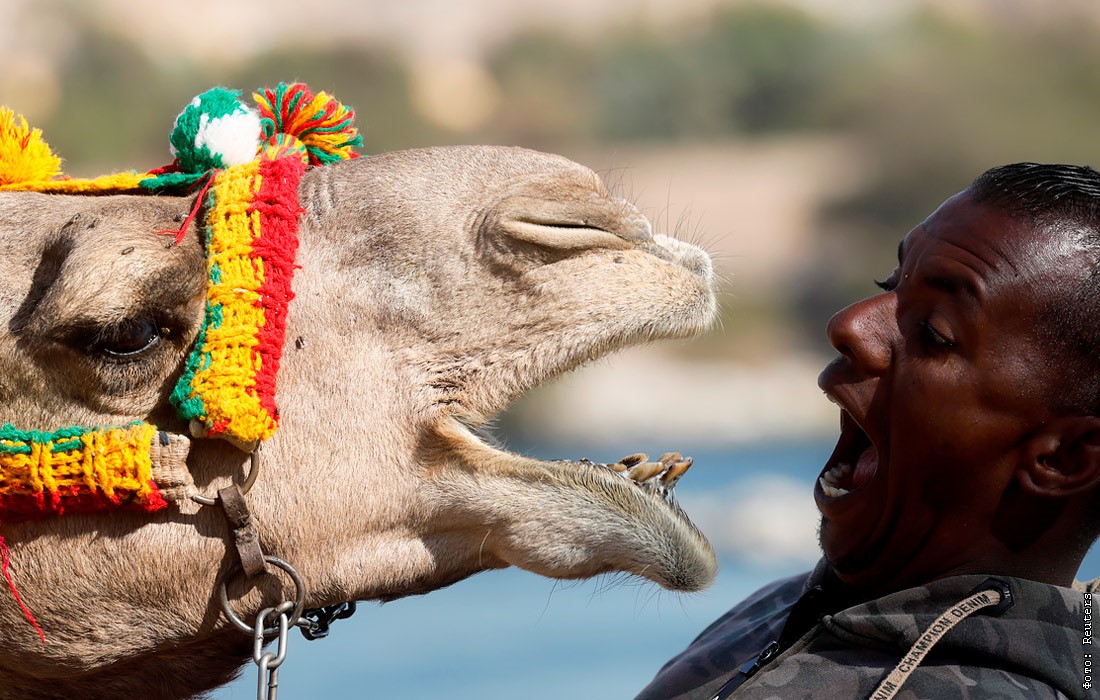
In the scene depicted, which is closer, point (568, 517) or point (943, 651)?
point (943, 651)

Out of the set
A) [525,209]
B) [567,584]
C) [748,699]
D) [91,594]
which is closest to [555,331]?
[525,209]

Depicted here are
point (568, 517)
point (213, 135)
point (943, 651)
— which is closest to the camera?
point (943, 651)

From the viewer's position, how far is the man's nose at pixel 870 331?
2.32 metres

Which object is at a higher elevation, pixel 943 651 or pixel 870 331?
pixel 870 331

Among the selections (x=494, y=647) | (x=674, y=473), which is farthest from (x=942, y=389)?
(x=494, y=647)

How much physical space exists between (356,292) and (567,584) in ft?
2.17

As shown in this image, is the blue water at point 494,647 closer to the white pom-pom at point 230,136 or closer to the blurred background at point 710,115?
the blurred background at point 710,115

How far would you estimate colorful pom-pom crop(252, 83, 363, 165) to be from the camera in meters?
2.76

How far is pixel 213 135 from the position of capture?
260 cm

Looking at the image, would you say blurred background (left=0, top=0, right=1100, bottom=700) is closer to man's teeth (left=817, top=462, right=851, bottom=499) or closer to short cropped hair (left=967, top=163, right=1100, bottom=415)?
man's teeth (left=817, top=462, right=851, bottom=499)

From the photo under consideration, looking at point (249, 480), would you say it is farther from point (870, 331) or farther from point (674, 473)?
point (870, 331)

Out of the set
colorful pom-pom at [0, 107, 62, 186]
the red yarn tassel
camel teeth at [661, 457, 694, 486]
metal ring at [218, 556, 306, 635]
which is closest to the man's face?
camel teeth at [661, 457, 694, 486]

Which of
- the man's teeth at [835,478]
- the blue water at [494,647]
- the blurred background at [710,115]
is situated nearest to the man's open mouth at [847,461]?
the man's teeth at [835,478]

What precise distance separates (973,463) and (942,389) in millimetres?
130
